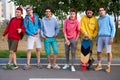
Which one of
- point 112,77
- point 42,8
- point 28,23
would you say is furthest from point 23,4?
point 112,77

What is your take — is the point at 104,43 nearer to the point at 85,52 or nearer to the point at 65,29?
the point at 85,52

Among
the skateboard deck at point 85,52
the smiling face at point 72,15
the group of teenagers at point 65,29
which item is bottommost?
the skateboard deck at point 85,52

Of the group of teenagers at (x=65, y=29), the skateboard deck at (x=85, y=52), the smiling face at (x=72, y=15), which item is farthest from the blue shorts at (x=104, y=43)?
the smiling face at (x=72, y=15)

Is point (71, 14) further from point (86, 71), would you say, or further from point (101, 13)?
point (86, 71)

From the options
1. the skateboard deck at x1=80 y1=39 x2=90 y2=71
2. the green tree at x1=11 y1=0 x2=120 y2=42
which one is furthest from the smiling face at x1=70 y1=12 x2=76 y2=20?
the green tree at x1=11 y1=0 x2=120 y2=42

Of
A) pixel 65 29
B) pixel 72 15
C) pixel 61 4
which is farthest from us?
pixel 61 4

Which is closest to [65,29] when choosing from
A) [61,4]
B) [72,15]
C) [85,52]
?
[72,15]

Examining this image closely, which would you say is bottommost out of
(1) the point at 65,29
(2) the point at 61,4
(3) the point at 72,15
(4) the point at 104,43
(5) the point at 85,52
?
(5) the point at 85,52

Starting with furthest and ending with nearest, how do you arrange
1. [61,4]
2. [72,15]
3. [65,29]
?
[61,4] < [65,29] < [72,15]

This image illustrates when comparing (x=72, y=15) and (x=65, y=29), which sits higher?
(x=72, y=15)

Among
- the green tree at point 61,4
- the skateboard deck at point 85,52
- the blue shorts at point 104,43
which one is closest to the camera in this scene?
the blue shorts at point 104,43

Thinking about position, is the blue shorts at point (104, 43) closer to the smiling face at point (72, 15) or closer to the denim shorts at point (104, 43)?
the denim shorts at point (104, 43)

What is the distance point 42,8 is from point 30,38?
351 cm

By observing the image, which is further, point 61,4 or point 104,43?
point 61,4
